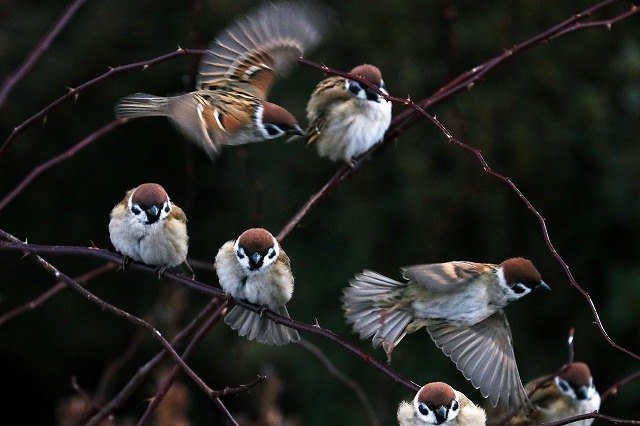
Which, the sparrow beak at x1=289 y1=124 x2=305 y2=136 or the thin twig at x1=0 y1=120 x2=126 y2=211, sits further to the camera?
the sparrow beak at x1=289 y1=124 x2=305 y2=136

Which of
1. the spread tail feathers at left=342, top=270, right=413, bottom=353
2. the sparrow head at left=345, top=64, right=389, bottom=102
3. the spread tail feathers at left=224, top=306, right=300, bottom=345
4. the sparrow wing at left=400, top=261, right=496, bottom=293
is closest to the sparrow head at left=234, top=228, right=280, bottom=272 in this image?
the spread tail feathers at left=224, top=306, right=300, bottom=345

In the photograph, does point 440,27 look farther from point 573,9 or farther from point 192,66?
point 192,66

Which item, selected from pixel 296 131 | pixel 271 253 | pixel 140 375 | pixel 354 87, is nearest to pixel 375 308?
pixel 271 253

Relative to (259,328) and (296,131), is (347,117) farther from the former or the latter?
(259,328)

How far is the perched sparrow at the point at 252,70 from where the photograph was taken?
3.61 m

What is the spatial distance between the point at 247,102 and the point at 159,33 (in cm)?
602

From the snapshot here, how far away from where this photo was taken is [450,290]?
3.56m

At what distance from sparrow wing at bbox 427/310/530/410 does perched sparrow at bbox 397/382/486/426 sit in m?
0.08

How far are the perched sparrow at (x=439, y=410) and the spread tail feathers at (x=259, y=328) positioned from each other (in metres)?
0.44

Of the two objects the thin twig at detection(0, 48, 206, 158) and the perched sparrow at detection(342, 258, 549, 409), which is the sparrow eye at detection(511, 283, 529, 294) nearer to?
the perched sparrow at detection(342, 258, 549, 409)

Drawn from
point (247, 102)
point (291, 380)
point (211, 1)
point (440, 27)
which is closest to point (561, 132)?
point (440, 27)

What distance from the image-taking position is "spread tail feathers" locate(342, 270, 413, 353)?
3514 millimetres

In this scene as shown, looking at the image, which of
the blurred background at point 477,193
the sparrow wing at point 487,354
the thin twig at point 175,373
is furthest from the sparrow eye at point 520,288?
the blurred background at point 477,193

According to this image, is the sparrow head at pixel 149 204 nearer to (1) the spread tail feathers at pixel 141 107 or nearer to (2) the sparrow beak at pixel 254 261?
(2) the sparrow beak at pixel 254 261
